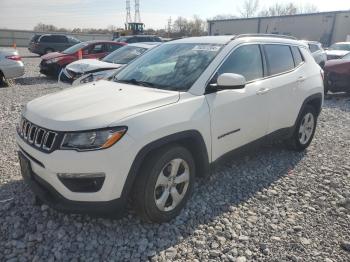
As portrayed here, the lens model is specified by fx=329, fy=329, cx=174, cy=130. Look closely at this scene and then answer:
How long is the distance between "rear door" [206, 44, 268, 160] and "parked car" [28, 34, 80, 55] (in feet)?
73.8

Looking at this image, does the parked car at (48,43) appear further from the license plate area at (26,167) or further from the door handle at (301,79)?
the license plate area at (26,167)

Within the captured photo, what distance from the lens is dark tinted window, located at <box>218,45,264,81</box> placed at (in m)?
3.63

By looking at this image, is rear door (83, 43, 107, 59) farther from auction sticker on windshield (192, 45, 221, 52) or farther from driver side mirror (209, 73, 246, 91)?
driver side mirror (209, 73, 246, 91)

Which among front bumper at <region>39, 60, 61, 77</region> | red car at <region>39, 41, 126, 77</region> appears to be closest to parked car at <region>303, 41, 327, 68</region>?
red car at <region>39, 41, 126, 77</region>

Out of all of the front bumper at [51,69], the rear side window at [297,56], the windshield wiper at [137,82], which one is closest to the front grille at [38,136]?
the windshield wiper at [137,82]

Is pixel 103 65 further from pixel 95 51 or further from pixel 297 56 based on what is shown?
pixel 297 56

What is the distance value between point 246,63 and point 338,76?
7.43m

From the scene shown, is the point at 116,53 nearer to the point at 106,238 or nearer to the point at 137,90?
the point at 137,90

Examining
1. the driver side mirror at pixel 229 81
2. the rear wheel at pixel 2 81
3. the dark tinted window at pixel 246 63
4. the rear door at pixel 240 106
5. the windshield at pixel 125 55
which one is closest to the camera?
the driver side mirror at pixel 229 81

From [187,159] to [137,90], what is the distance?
866 millimetres

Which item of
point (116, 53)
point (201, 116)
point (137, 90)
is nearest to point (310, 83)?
point (201, 116)

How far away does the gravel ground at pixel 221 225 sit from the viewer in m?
2.79

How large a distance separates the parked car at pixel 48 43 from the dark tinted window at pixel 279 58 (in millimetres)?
22058

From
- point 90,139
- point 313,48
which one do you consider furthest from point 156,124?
point 313,48
